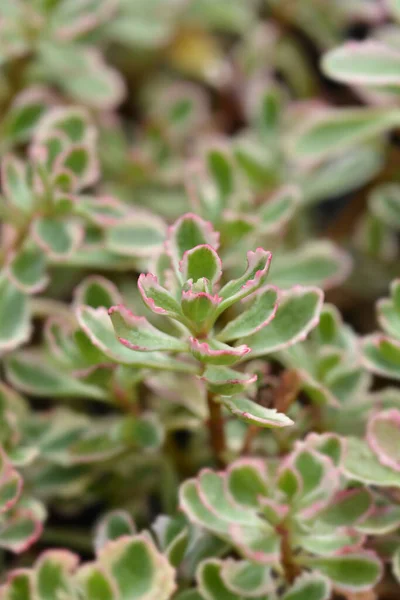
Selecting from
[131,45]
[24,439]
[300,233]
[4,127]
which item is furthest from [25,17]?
[24,439]

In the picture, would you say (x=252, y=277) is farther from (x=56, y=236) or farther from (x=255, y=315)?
(x=56, y=236)

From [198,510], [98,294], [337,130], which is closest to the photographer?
[198,510]

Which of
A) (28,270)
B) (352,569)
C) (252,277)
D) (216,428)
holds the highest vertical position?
(252,277)

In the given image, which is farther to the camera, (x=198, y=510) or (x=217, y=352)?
(x=198, y=510)

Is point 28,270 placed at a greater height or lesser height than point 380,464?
greater

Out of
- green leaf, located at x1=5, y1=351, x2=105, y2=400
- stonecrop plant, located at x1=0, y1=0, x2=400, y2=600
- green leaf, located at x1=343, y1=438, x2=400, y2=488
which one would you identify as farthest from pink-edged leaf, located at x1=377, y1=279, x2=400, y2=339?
green leaf, located at x1=5, y1=351, x2=105, y2=400

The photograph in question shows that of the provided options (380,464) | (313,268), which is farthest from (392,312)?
(313,268)

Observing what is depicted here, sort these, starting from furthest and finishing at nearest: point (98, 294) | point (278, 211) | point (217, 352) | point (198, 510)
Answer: point (278, 211) → point (98, 294) → point (198, 510) → point (217, 352)
